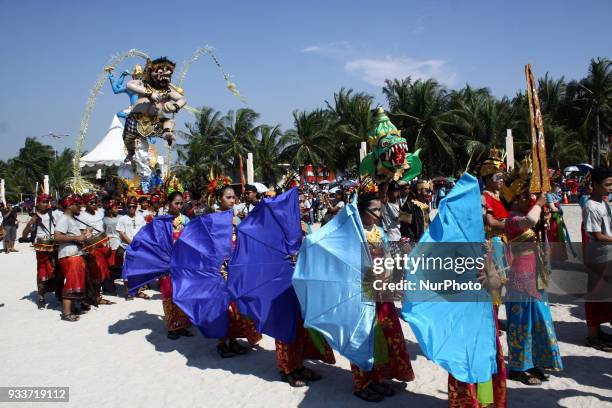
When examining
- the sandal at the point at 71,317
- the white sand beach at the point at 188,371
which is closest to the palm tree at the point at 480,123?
the white sand beach at the point at 188,371

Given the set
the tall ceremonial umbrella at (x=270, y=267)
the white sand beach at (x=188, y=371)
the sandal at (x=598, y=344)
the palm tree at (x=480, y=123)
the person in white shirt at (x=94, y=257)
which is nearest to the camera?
the white sand beach at (x=188, y=371)

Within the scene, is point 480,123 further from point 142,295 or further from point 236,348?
point 236,348

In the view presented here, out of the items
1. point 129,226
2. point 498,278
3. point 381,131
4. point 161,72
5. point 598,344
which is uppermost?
point 161,72

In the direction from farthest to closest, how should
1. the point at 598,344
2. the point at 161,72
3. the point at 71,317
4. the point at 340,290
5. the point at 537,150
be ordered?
the point at 161,72, the point at 71,317, the point at 598,344, the point at 340,290, the point at 537,150

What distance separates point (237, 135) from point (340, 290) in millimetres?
34654

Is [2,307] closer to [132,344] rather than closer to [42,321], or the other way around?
[42,321]

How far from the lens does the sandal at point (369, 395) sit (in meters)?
3.99

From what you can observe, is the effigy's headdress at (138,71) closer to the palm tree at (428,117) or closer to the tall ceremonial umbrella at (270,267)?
the tall ceremonial umbrella at (270,267)

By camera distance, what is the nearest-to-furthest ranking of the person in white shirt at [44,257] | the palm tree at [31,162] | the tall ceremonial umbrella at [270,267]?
the tall ceremonial umbrella at [270,267]
the person in white shirt at [44,257]
the palm tree at [31,162]

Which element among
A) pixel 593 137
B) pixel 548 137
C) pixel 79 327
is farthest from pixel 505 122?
pixel 79 327

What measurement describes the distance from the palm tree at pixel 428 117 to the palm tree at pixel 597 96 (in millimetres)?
10038

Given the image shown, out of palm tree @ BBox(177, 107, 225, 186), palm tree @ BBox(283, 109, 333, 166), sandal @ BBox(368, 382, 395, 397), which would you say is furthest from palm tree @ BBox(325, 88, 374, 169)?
sandal @ BBox(368, 382, 395, 397)

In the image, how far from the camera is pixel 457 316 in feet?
10.5

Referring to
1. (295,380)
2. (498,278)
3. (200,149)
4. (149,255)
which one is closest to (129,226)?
(149,255)
